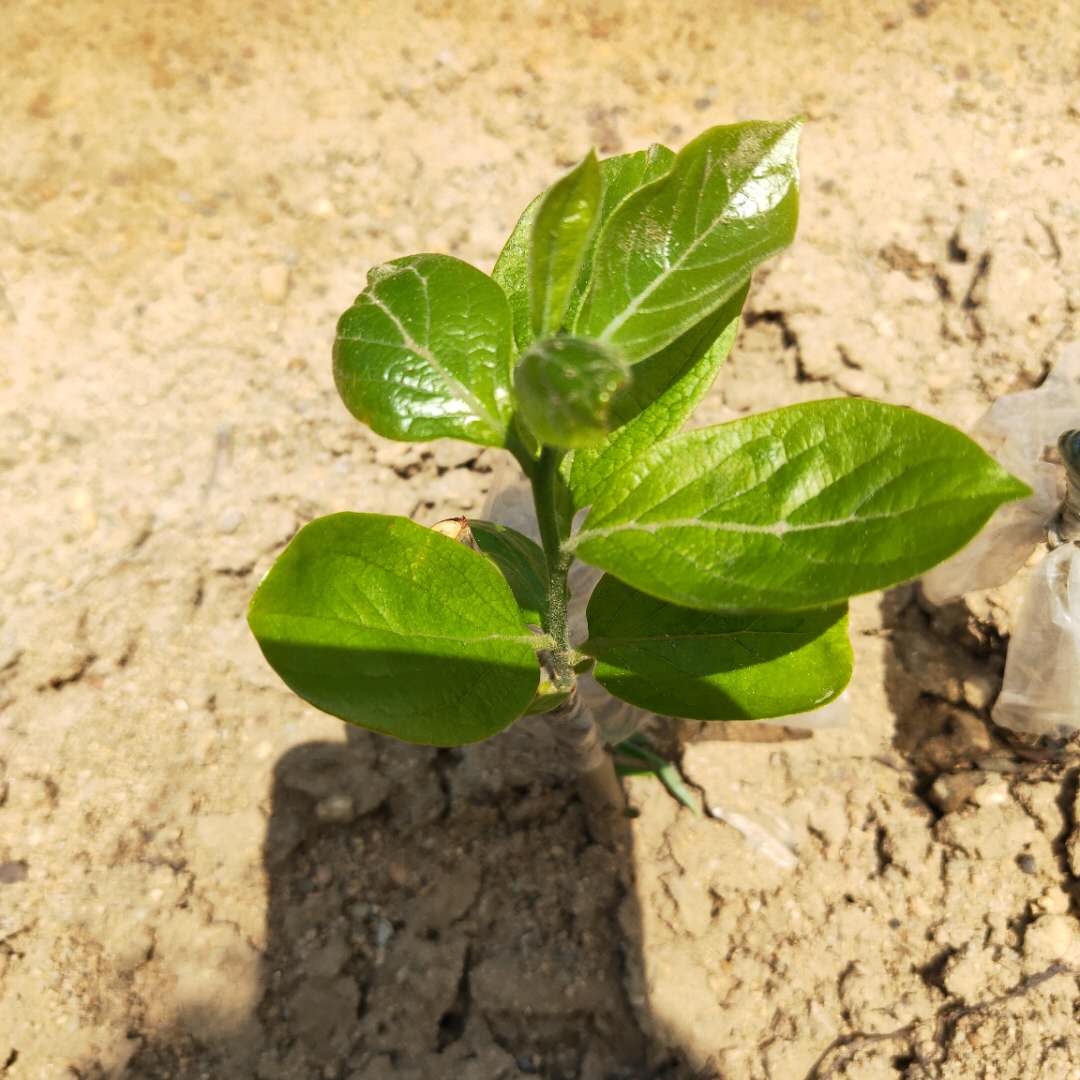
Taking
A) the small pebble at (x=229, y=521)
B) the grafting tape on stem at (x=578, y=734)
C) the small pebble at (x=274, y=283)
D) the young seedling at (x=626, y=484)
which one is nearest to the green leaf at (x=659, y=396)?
the young seedling at (x=626, y=484)

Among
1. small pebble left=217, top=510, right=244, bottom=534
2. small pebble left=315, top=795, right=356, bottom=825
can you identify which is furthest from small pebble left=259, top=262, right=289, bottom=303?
small pebble left=315, top=795, right=356, bottom=825

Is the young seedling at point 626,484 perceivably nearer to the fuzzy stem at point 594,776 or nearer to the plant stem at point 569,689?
the plant stem at point 569,689

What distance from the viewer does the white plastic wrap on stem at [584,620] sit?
167 cm

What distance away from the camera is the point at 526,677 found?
101 centimetres

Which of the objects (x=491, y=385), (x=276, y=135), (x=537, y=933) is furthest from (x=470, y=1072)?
(x=276, y=135)

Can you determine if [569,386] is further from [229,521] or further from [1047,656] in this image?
[229,521]

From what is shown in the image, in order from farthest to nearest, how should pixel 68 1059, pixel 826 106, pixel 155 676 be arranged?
A: pixel 826 106
pixel 155 676
pixel 68 1059

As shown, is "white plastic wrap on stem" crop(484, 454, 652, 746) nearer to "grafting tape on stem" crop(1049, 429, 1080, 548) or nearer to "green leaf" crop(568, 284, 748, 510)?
"green leaf" crop(568, 284, 748, 510)

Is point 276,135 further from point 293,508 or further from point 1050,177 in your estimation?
point 1050,177

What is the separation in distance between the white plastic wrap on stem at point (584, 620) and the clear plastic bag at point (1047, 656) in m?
0.29

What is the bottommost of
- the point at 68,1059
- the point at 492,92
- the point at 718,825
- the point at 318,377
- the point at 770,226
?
the point at 68,1059

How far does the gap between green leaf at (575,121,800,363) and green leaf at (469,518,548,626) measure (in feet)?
1.21

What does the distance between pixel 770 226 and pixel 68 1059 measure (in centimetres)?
164

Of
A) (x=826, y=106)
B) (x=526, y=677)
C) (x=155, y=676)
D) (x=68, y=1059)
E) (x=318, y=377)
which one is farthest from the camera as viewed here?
(x=826, y=106)
